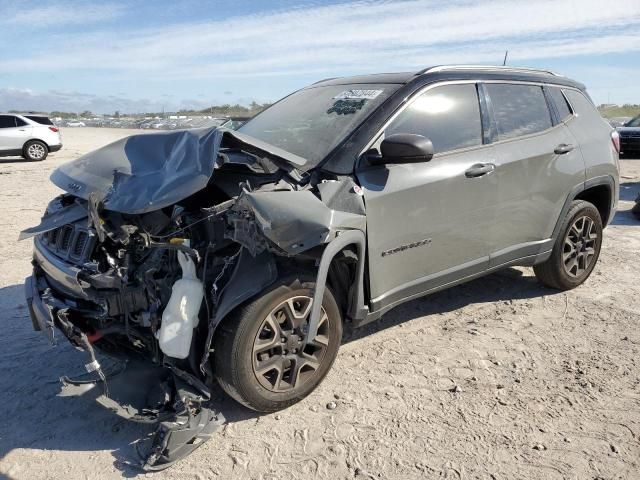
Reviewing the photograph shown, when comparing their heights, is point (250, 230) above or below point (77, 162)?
below

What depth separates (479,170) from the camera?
3.96 m

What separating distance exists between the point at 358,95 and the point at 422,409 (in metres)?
2.21

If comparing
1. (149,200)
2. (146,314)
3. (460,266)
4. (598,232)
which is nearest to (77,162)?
(149,200)

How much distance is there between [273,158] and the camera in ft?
10.7

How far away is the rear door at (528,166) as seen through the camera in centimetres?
422

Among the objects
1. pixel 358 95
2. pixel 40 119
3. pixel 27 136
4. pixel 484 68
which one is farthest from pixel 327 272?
pixel 40 119

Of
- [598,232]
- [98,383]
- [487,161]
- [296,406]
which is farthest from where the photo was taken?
[598,232]

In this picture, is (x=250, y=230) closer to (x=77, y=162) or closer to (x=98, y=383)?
(x=98, y=383)

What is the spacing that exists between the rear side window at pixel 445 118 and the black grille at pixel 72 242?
196cm

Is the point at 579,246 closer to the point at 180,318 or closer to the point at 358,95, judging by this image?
the point at 358,95

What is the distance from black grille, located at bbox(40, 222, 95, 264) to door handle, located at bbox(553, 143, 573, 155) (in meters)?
3.64

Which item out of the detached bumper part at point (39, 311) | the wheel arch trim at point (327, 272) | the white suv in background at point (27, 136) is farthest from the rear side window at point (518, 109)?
the white suv in background at point (27, 136)

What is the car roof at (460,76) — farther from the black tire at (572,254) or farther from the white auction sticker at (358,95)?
the black tire at (572,254)

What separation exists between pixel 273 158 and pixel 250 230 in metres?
0.55
